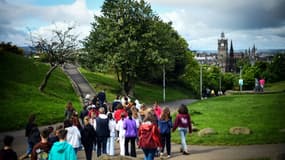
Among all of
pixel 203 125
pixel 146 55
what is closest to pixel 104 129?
pixel 203 125

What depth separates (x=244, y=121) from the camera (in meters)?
25.8

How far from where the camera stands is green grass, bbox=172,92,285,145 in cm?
1922

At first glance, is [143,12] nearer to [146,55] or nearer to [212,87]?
[146,55]

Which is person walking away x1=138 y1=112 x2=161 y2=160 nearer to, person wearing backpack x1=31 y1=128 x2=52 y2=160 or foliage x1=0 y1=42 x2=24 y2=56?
person wearing backpack x1=31 y1=128 x2=52 y2=160

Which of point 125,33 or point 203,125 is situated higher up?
point 125,33

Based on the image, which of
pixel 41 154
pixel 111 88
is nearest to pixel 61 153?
pixel 41 154

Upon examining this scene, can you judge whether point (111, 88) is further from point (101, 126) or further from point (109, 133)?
point (101, 126)

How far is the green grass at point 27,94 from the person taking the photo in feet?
94.8

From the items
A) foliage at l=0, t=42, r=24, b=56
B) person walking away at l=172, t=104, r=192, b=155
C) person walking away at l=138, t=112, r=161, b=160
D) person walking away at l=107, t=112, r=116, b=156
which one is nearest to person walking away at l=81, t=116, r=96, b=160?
person walking away at l=107, t=112, r=116, b=156

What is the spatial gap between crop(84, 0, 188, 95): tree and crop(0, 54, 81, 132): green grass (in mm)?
5367

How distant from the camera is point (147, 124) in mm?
13367

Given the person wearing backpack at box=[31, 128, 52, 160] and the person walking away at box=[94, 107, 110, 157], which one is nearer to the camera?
the person wearing backpack at box=[31, 128, 52, 160]

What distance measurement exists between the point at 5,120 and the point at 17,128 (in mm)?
1647

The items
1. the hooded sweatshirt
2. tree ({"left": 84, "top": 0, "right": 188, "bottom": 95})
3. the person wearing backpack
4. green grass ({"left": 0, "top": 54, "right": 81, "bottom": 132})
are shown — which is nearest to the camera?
the hooded sweatshirt
